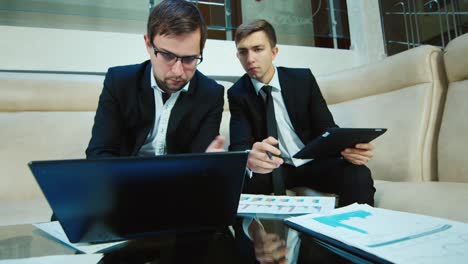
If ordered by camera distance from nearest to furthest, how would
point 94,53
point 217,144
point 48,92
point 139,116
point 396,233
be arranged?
point 396,233 → point 217,144 → point 139,116 → point 48,92 → point 94,53

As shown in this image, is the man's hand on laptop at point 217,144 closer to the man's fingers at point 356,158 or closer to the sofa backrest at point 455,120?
the man's fingers at point 356,158

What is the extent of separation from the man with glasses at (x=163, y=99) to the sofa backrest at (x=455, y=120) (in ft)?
3.12

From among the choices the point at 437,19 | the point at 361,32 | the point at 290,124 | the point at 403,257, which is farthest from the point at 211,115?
the point at 437,19

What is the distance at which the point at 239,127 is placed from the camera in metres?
1.40

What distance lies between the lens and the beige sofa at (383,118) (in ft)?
4.24

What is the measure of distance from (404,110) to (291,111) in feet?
1.78

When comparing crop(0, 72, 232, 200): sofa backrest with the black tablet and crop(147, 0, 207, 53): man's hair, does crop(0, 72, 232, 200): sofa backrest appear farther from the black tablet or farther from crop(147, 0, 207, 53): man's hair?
the black tablet

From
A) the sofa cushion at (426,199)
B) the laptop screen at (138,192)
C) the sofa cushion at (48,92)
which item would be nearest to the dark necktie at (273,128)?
the sofa cushion at (426,199)

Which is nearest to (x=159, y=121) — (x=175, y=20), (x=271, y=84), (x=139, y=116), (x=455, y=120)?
(x=139, y=116)

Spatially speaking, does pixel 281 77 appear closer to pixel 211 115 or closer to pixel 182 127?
pixel 211 115

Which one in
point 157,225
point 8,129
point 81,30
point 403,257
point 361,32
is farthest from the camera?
point 361,32

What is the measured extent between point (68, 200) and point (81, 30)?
1.57 metres

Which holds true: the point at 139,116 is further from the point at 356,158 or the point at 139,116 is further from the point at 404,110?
the point at 404,110

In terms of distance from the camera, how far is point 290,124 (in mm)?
1435
